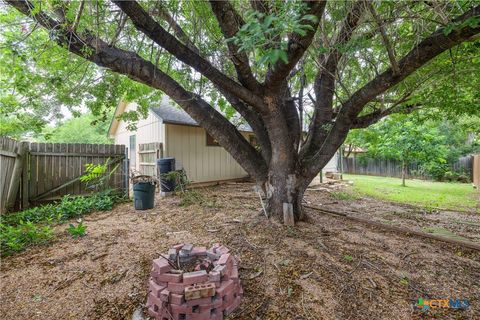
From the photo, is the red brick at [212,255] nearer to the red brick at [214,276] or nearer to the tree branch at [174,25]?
the red brick at [214,276]

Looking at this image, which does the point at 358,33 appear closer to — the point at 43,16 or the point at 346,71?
the point at 346,71

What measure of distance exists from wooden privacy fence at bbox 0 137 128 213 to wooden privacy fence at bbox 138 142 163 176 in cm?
164

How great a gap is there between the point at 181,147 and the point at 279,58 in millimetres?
7002

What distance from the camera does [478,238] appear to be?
12.2ft

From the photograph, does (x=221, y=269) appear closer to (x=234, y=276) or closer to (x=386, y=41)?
(x=234, y=276)

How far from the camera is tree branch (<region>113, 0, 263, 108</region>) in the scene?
2.28 meters

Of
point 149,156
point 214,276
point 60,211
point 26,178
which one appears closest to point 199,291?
point 214,276

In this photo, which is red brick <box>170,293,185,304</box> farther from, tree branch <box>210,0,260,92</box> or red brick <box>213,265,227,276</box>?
tree branch <box>210,0,260,92</box>

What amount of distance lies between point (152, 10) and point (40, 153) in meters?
4.71

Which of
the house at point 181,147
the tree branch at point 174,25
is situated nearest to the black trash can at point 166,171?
the house at point 181,147

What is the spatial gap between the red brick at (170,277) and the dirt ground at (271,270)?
400 millimetres

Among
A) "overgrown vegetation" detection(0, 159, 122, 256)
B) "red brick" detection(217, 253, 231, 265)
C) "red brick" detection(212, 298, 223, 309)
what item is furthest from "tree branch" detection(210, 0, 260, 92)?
"overgrown vegetation" detection(0, 159, 122, 256)

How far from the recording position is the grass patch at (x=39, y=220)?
3037 millimetres

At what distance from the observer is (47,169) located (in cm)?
540
